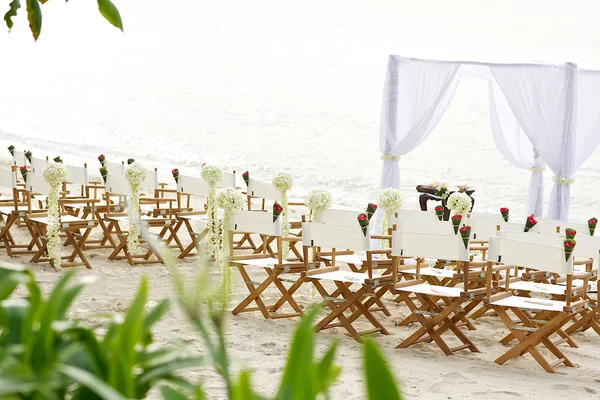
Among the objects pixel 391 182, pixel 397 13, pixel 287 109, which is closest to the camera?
pixel 391 182

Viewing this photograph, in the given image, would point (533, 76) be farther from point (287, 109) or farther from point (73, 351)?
point (287, 109)

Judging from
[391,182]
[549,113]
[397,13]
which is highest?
[397,13]

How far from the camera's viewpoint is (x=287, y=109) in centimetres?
3834

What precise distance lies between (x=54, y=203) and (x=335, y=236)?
9.17ft

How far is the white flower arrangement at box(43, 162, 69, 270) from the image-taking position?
6887 mm

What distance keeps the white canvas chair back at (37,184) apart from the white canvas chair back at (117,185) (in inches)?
25.8

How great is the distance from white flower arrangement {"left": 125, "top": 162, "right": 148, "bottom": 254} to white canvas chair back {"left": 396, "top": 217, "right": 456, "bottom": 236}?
96.7 inches

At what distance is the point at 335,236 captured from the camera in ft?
18.0

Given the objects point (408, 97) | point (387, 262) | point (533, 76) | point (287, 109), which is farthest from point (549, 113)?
point (287, 109)

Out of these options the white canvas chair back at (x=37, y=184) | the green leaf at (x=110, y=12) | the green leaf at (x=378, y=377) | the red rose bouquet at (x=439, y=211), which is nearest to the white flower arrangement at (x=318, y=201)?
the red rose bouquet at (x=439, y=211)

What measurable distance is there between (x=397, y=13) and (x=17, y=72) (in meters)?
19.2

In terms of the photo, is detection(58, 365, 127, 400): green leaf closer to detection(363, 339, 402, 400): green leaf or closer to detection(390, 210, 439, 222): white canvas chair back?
detection(363, 339, 402, 400): green leaf

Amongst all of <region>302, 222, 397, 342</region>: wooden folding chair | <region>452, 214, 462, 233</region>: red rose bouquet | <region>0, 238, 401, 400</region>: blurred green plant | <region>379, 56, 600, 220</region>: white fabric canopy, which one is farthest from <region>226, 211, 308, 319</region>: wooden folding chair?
<region>0, 238, 401, 400</region>: blurred green plant

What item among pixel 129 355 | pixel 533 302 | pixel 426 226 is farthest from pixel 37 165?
pixel 129 355
